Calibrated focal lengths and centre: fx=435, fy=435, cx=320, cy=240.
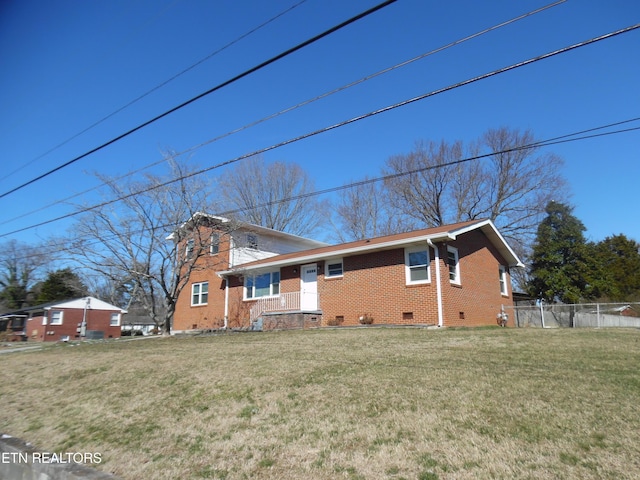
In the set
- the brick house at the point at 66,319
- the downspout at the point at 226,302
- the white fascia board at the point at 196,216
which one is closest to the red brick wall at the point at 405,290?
the white fascia board at the point at 196,216

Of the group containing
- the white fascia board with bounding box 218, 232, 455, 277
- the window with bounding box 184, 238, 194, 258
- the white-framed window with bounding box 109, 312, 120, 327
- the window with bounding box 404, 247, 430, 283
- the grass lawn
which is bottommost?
the grass lawn

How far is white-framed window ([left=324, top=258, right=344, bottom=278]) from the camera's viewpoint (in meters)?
18.3

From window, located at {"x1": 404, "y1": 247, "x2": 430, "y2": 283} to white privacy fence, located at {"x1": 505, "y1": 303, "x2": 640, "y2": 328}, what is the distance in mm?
6621

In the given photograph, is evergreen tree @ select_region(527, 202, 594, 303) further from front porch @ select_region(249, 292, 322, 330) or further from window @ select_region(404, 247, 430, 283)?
front porch @ select_region(249, 292, 322, 330)

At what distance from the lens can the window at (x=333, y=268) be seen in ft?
60.1

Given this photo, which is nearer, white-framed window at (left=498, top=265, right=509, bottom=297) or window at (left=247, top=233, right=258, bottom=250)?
white-framed window at (left=498, top=265, right=509, bottom=297)

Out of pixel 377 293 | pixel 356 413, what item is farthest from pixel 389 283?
pixel 356 413

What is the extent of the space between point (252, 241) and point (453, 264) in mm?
11909

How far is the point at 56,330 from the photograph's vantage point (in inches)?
1581

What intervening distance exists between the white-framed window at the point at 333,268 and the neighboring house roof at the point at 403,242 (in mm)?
448

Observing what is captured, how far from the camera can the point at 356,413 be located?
4.95m

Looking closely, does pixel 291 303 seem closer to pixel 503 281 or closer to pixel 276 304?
pixel 276 304

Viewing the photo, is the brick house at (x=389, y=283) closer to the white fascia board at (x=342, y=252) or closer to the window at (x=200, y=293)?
the white fascia board at (x=342, y=252)

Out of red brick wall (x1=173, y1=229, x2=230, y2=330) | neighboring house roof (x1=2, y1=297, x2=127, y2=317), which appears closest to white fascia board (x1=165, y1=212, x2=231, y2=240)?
red brick wall (x1=173, y1=229, x2=230, y2=330)
